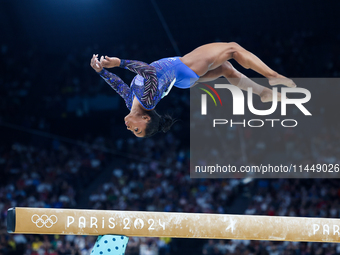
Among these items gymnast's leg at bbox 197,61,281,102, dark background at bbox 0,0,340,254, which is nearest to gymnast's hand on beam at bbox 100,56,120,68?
gymnast's leg at bbox 197,61,281,102

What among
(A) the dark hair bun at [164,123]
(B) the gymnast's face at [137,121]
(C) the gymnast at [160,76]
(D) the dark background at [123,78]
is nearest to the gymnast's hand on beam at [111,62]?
(C) the gymnast at [160,76]

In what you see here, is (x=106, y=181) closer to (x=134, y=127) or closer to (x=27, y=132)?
(x=27, y=132)

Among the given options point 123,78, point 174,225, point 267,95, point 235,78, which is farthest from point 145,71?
point 123,78

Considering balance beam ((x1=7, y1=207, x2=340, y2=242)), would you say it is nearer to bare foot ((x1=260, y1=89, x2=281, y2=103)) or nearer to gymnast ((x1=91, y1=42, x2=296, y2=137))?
gymnast ((x1=91, y1=42, x2=296, y2=137))

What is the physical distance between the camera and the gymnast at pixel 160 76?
3.53 metres

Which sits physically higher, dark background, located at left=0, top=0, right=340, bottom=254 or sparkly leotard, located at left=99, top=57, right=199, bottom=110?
dark background, located at left=0, top=0, right=340, bottom=254

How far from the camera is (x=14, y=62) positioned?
30.1 feet

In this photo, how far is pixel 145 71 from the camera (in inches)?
135

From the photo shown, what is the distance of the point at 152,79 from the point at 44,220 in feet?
5.52

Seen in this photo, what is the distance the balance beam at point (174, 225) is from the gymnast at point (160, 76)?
0.85 metres

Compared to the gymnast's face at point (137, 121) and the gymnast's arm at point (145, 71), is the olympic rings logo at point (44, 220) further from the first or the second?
the gymnast's arm at point (145, 71)

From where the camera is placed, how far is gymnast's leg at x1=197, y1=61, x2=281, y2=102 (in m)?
4.24

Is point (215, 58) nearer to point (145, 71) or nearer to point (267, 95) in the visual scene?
point (267, 95)

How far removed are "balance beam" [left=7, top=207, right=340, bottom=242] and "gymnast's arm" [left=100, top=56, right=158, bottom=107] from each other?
3.66 feet
